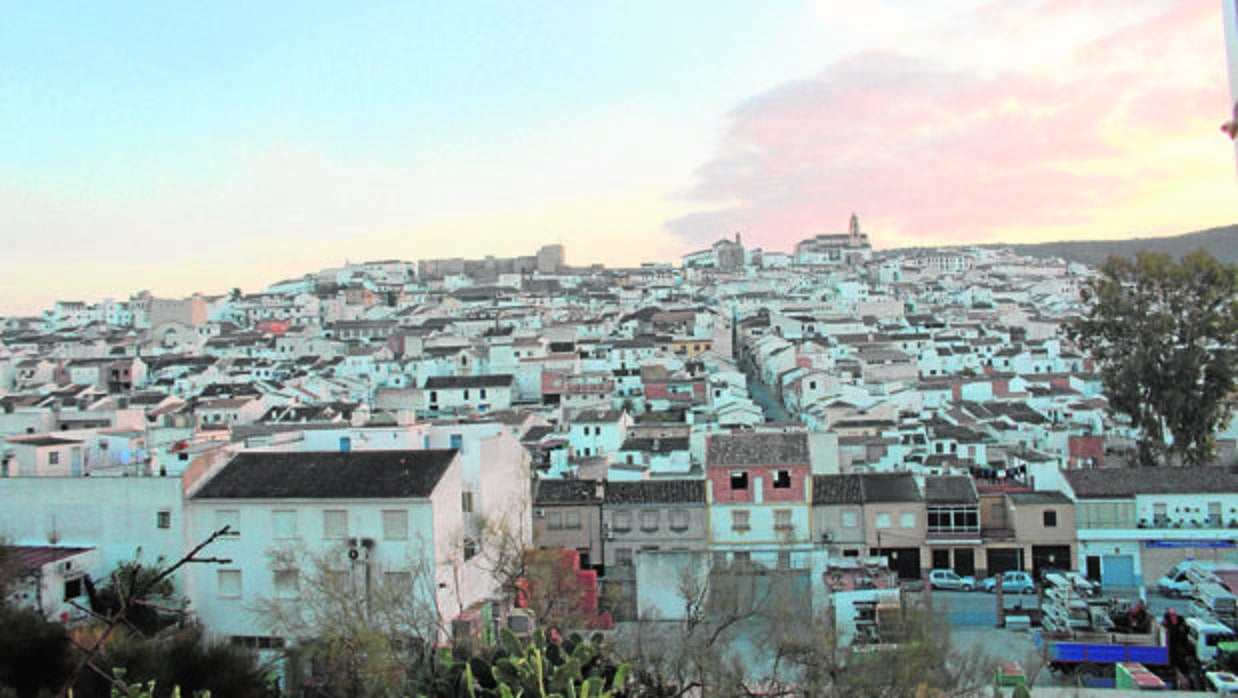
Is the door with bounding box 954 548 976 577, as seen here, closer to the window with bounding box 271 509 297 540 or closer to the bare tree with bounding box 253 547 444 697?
the bare tree with bounding box 253 547 444 697

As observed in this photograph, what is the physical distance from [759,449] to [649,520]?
3.23 metres

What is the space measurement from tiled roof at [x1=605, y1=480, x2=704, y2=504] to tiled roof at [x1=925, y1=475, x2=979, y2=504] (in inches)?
225

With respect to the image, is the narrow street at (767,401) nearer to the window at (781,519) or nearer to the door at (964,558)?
the door at (964,558)

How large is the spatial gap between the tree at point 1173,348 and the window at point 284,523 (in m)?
21.0

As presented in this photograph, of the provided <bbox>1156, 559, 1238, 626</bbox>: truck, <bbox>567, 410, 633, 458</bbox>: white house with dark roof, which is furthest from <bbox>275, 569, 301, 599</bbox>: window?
<bbox>567, 410, 633, 458</bbox>: white house with dark roof

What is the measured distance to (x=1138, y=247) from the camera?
141250mm

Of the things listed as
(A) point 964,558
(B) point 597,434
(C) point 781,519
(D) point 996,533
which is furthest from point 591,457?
(D) point 996,533

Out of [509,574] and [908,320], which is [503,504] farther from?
[908,320]

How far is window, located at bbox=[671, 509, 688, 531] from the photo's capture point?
2392 centimetres

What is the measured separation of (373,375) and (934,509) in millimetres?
38752

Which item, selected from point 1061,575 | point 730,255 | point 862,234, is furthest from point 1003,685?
point 862,234

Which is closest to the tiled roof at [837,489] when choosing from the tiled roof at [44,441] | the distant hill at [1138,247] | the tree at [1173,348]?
the tree at [1173,348]

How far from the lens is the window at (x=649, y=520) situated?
2394cm

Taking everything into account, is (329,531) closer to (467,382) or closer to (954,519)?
(954,519)
